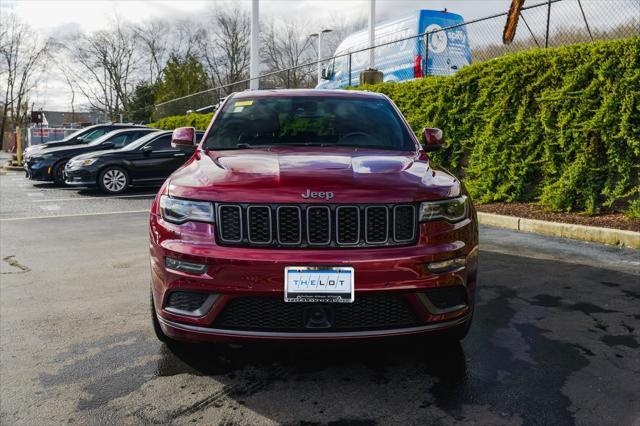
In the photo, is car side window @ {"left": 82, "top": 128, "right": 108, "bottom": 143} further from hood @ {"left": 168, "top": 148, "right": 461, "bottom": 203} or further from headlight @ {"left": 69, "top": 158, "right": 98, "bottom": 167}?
hood @ {"left": 168, "top": 148, "right": 461, "bottom": 203}

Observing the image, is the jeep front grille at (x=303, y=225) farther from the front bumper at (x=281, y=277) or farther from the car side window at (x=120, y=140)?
the car side window at (x=120, y=140)

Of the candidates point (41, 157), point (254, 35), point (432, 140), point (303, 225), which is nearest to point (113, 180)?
point (41, 157)

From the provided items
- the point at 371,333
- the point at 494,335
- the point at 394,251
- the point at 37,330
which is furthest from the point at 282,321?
the point at 37,330

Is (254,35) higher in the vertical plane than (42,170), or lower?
higher

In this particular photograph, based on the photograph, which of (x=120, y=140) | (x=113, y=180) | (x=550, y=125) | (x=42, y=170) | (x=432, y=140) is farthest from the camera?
(x=120, y=140)

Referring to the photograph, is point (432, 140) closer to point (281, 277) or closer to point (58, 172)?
point (281, 277)

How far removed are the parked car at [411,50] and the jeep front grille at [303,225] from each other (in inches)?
368

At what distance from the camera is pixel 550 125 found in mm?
8539

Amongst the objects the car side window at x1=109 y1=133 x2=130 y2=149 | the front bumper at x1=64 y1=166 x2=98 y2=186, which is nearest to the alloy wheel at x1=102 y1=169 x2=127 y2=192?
the front bumper at x1=64 y1=166 x2=98 y2=186

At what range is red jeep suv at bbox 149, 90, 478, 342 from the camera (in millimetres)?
2623

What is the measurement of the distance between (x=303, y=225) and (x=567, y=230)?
5.68 meters

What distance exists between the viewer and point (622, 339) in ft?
11.6

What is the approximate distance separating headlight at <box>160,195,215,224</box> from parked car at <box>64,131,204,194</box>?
10680mm

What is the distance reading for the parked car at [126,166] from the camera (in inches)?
520
